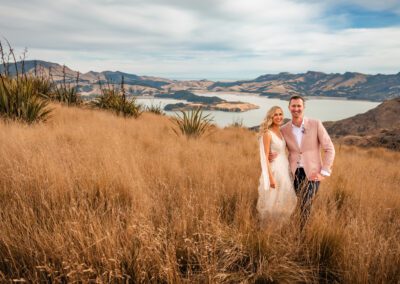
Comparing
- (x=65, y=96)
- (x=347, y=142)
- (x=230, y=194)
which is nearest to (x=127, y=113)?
(x=65, y=96)

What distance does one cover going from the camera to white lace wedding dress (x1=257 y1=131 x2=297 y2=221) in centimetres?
339

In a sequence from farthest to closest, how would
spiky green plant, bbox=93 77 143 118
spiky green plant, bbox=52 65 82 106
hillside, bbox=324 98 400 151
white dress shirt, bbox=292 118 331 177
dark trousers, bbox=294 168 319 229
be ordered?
hillside, bbox=324 98 400 151
spiky green plant, bbox=52 65 82 106
spiky green plant, bbox=93 77 143 118
white dress shirt, bbox=292 118 331 177
dark trousers, bbox=294 168 319 229

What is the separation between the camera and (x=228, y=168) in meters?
5.42

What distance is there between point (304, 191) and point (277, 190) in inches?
17.1

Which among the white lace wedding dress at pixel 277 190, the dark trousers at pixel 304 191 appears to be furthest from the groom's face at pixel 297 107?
the dark trousers at pixel 304 191

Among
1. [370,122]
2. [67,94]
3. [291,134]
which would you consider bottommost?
[370,122]

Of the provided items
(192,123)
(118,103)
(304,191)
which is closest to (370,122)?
(118,103)

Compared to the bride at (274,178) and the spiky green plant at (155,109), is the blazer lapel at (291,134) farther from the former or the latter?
the spiky green plant at (155,109)

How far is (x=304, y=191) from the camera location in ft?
12.1

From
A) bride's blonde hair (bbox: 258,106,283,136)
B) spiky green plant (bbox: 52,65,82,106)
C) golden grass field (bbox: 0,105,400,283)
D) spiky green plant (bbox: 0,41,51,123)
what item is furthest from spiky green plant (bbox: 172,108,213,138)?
spiky green plant (bbox: 52,65,82,106)

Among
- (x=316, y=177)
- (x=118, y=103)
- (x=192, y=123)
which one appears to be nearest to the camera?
(x=316, y=177)

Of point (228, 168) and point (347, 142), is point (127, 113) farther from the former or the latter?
point (347, 142)

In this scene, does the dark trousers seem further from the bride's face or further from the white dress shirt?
the bride's face

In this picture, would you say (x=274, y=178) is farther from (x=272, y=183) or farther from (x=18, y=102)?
(x=18, y=102)
